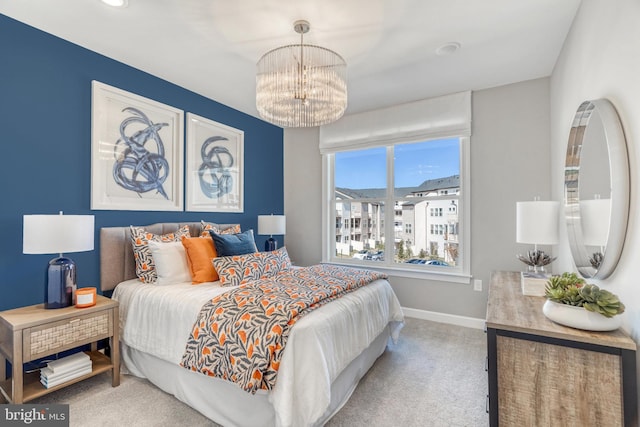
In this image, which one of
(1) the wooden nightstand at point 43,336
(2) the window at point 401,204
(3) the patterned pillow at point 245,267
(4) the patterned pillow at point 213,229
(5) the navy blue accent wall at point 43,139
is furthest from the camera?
(2) the window at point 401,204

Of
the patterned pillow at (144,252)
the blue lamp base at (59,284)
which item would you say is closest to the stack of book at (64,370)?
the blue lamp base at (59,284)

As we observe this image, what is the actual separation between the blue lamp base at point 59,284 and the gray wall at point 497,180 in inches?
130

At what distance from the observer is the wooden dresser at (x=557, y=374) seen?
1163 millimetres

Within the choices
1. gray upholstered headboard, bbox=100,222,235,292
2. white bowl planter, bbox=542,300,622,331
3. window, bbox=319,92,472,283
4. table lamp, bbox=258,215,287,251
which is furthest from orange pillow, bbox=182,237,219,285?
white bowl planter, bbox=542,300,622,331

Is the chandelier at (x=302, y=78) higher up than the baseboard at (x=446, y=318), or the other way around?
the chandelier at (x=302, y=78)

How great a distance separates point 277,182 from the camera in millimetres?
4629

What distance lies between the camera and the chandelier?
2137 mm

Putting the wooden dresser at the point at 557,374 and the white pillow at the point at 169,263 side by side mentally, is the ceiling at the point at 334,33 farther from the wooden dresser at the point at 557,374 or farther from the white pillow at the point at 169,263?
the wooden dresser at the point at 557,374

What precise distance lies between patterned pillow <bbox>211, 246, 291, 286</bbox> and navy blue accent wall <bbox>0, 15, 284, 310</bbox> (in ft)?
3.50

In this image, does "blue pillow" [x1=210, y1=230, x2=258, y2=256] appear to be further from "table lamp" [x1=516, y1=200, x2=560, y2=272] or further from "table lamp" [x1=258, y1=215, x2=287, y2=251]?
"table lamp" [x1=516, y1=200, x2=560, y2=272]

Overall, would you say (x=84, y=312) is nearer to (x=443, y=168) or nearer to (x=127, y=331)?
(x=127, y=331)

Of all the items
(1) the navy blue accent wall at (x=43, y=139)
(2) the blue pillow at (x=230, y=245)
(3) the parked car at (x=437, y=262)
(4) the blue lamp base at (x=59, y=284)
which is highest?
(1) the navy blue accent wall at (x=43, y=139)

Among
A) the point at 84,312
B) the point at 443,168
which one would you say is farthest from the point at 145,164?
the point at 443,168

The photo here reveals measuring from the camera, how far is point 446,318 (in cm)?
355
